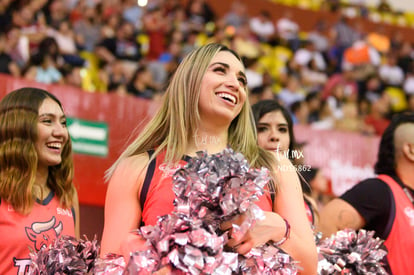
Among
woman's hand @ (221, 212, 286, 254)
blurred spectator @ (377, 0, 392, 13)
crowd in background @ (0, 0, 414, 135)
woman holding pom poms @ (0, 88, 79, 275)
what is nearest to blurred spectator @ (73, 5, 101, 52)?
crowd in background @ (0, 0, 414, 135)

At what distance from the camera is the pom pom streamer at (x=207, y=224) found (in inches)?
77.1

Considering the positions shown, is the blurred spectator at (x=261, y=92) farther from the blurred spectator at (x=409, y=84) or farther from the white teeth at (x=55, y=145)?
the white teeth at (x=55, y=145)

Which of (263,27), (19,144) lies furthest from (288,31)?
(19,144)

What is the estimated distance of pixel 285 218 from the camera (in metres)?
2.28

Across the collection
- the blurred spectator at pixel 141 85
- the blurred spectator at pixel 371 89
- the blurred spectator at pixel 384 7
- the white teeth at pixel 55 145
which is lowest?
the white teeth at pixel 55 145

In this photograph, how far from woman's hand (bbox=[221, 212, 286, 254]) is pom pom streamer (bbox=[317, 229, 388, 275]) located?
910mm

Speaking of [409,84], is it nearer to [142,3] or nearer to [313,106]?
[313,106]

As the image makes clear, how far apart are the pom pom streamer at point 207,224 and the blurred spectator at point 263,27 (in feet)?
34.1

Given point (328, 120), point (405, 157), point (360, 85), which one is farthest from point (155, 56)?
point (405, 157)

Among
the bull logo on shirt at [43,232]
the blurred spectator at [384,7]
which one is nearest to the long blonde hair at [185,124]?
the bull logo on shirt at [43,232]

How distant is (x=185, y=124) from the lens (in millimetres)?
2490

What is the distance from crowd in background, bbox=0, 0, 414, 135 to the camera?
25.8 ft

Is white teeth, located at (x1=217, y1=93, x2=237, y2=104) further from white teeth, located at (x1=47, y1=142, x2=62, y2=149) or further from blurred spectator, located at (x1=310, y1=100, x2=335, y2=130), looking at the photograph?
blurred spectator, located at (x1=310, y1=100, x2=335, y2=130)

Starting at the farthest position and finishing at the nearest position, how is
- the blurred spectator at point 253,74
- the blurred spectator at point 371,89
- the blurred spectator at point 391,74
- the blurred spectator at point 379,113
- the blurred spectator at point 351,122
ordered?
the blurred spectator at point 391,74, the blurred spectator at point 371,89, the blurred spectator at point 253,74, the blurred spectator at point 379,113, the blurred spectator at point 351,122
